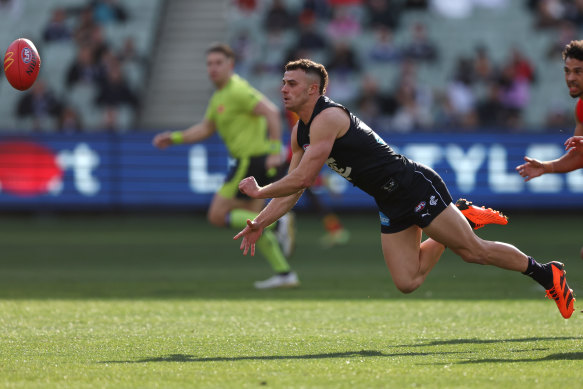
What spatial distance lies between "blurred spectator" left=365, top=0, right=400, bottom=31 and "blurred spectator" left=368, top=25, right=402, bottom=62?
18 centimetres

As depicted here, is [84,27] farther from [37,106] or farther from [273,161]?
[273,161]

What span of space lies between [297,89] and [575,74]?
2266 millimetres

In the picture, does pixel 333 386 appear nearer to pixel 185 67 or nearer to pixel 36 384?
pixel 36 384

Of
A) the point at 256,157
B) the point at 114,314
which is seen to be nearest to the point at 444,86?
the point at 256,157

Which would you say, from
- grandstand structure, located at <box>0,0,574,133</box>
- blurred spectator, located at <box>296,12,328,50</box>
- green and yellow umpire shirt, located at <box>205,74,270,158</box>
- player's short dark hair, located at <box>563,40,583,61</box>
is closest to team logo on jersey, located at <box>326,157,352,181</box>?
player's short dark hair, located at <box>563,40,583,61</box>

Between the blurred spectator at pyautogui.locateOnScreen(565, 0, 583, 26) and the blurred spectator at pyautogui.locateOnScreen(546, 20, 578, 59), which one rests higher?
the blurred spectator at pyautogui.locateOnScreen(565, 0, 583, 26)

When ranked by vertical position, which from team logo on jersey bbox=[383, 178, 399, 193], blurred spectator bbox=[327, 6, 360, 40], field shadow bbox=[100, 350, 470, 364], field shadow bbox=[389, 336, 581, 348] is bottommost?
field shadow bbox=[100, 350, 470, 364]

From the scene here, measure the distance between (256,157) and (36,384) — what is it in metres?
6.26

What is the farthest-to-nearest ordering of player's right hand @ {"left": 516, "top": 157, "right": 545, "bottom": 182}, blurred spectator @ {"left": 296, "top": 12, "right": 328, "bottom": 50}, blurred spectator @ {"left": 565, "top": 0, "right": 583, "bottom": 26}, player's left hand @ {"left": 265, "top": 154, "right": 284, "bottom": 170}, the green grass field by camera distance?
blurred spectator @ {"left": 565, "top": 0, "right": 583, "bottom": 26}
blurred spectator @ {"left": 296, "top": 12, "right": 328, "bottom": 50}
player's left hand @ {"left": 265, "top": 154, "right": 284, "bottom": 170}
player's right hand @ {"left": 516, "top": 157, "right": 545, "bottom": 182}
the green grass field

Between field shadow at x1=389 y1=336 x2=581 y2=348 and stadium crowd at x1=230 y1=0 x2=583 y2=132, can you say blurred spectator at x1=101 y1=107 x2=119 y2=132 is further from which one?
field shadow at x1=389 y1=336 x2=581 y2=348

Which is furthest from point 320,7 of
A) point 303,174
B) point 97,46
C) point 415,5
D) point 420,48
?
point 303,174

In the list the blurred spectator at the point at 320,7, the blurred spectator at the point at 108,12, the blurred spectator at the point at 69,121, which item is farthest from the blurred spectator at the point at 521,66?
the blurred spectator at the point at 69,121

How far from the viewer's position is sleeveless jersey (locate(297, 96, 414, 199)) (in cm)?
754

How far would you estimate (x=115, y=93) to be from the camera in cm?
2398
